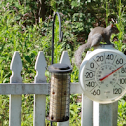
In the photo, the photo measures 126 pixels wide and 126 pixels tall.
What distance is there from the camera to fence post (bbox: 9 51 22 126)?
215 cm

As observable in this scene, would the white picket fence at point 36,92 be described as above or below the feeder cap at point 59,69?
below

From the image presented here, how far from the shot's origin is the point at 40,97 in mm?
2191

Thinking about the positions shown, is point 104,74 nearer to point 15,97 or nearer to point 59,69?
point 59,69

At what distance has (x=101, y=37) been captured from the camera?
2062mm

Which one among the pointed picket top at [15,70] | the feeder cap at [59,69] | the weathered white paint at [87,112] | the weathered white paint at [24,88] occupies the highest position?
the feeder cap at [59,69]

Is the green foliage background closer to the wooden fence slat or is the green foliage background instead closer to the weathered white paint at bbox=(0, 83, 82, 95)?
the wooden fence slat

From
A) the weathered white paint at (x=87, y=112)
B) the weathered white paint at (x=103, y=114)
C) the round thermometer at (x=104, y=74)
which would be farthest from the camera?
the weathered white paint at (x=87, y=112)

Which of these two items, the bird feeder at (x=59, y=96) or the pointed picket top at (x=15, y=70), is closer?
the bird feeder at (x=59, y=96)

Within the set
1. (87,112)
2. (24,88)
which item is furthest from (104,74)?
(24,88)

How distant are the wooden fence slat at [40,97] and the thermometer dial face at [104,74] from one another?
46 centimetres

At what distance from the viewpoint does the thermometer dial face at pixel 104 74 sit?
181 centimetres

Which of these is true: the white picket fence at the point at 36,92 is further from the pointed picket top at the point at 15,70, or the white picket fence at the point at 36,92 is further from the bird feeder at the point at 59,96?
the bird feeder at the point at 59,96

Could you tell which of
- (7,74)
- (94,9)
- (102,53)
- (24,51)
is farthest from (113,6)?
(102,53)

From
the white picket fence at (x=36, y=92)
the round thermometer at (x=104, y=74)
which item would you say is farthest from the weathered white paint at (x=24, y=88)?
the round thermometer at (x=104, y=74)
